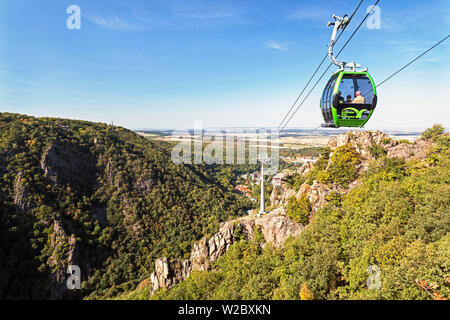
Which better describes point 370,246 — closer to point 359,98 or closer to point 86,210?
point 359,98

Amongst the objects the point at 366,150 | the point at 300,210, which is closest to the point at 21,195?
the point at 300,210

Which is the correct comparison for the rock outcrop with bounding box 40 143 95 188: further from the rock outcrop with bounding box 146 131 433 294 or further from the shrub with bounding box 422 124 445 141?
the shrub with bounding box 422 124 445 141

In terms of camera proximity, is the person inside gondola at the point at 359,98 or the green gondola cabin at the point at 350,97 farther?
the person inside gondola at the point at 359,98

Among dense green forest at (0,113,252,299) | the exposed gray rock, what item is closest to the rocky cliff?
dense green forest at (0,113,252,299)

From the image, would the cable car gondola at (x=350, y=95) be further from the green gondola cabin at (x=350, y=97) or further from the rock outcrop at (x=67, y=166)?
the rock outcrop at (x=67, y=166)

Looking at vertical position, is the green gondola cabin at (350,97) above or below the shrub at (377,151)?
above

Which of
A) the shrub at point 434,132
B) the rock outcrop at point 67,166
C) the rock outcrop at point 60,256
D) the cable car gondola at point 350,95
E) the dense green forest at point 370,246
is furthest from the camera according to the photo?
the rock outcrop at point 67,166

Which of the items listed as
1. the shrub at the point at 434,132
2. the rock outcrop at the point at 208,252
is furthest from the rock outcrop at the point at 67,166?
the shrub at the point at 434,132
